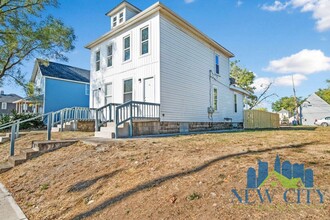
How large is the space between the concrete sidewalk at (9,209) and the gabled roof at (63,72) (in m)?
18.5

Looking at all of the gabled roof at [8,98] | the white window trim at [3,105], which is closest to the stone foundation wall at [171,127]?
the gabled roof at [8,98]

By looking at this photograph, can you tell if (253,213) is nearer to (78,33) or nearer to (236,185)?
(236,185)

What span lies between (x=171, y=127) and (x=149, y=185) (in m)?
7.44

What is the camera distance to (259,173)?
2.80 m

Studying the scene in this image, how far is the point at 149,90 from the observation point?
10422mm

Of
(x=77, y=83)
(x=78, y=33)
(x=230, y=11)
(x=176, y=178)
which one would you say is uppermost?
(x=78, y=33)

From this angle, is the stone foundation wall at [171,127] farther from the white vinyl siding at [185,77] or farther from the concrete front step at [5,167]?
the concrete front step at [5,167]

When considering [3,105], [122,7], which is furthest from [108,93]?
[3,105]

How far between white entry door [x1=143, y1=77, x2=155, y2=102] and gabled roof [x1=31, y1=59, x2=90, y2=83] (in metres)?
14.2

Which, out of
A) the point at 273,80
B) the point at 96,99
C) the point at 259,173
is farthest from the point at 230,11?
the point at 273,80

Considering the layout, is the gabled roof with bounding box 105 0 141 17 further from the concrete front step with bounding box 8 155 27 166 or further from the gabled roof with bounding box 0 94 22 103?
the gabled roof with bounding box 0 94 22 103

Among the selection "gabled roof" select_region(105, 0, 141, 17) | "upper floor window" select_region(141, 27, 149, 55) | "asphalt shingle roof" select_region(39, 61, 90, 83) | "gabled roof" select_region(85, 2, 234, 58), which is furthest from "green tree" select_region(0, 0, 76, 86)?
"upper floor window" select_region(141, 27, 149, 55)

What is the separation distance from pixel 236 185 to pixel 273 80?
39.3 meters

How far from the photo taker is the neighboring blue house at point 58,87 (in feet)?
64.2
